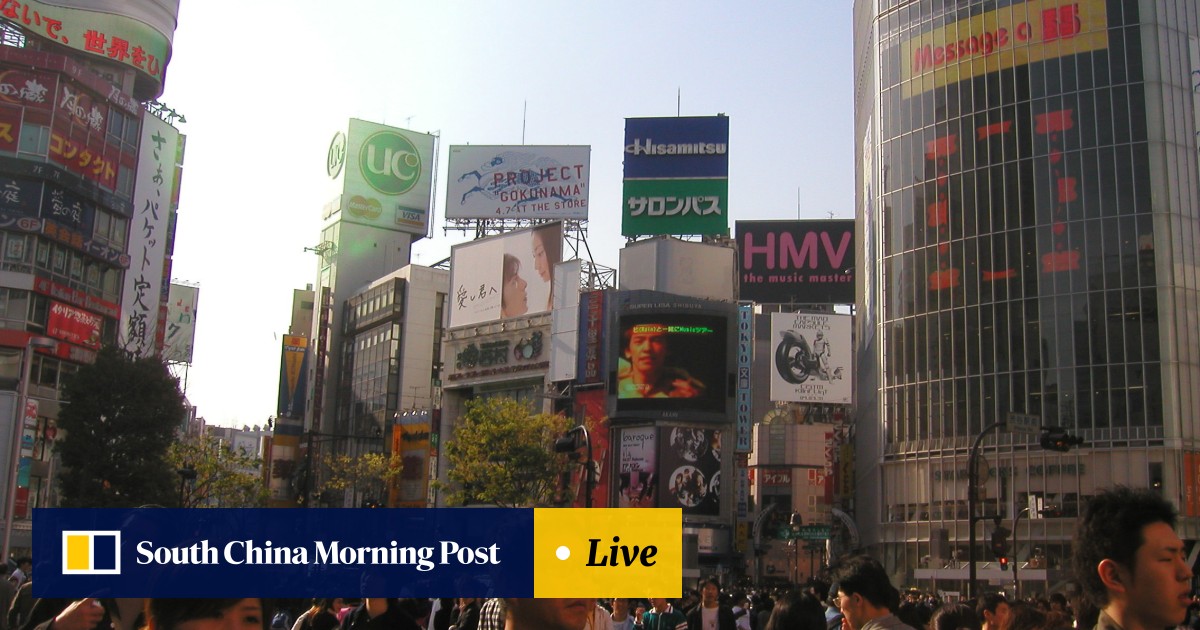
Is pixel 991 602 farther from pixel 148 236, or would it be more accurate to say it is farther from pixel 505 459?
pixel 148 236

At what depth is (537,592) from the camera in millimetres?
4105

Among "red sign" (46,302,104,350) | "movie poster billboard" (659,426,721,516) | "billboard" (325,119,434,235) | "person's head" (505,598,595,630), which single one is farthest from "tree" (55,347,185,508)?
"billboard" (325,119,434,235)

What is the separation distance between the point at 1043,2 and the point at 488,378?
42599mm

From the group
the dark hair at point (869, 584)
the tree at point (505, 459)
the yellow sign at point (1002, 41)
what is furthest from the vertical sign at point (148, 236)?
the dark hair at point (869, 584)

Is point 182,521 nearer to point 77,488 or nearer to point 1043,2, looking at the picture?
point 77,488

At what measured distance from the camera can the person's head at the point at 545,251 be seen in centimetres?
8094

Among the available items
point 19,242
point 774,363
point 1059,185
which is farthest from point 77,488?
point 774,363

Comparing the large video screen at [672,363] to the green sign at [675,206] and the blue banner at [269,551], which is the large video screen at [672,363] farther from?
the blue banner at [269,551]

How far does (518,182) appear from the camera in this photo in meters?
86.9

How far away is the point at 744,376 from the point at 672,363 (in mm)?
4945

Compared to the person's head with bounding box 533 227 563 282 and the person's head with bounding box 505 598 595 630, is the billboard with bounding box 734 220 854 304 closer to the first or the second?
the person's head with bounding box 533 227 563 282

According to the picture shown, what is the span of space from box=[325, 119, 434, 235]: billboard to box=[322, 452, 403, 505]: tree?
2395 centimetres

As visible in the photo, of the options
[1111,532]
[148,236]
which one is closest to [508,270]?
[148,236]

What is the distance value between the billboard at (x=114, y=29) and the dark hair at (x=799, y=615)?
65563 millimetres
